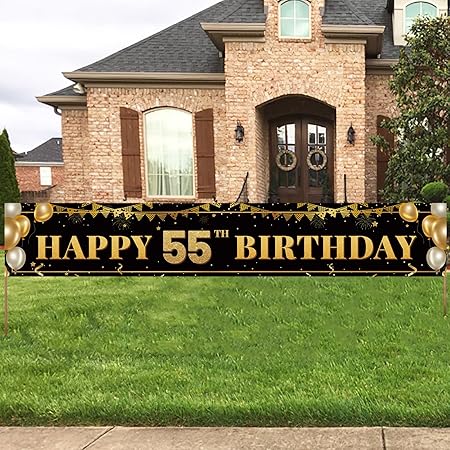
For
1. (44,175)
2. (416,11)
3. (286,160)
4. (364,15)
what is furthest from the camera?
(44,175)

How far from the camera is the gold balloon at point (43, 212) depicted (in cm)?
590

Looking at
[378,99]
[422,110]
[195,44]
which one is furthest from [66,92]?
[422,110]

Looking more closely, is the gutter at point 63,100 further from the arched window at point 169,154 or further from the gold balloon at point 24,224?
the gold balloon at point 24,224

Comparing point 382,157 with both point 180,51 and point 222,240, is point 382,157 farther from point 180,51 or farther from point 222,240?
point 222,240

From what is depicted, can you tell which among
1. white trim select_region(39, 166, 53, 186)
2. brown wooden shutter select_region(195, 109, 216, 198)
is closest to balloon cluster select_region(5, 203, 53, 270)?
brown wooden shutter select_region(195, 109, 216, 198)

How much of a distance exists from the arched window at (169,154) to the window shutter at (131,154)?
0.32 metres

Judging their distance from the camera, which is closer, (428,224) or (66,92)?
(428,224)

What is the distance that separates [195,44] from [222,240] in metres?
12.0

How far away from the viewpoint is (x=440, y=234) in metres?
5.71

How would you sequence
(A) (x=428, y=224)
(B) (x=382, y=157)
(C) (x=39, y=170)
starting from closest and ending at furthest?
1. (A) (x=428, y=224)
2. (B) (x=382, y=157)
3. (C) (x=39, y=170)

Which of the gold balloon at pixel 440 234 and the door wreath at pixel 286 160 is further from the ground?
the door wreath at pixel 286 160

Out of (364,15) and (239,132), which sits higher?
(364,15)

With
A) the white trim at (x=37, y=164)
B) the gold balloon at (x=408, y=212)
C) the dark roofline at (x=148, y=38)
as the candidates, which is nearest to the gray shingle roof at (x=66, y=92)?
the dark roofline at (x=148, y=38)

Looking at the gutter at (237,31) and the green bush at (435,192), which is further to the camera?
the gutter at (237,31)
